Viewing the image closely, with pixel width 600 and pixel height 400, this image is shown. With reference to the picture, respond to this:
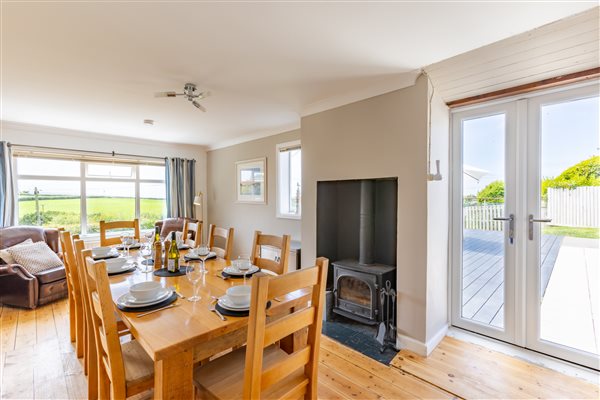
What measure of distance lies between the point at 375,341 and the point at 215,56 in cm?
271

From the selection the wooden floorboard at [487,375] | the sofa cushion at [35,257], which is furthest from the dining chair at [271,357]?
the sofa cushion at [35,257]

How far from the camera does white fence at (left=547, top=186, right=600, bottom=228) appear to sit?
2.00m

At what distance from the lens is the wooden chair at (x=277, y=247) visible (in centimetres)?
204

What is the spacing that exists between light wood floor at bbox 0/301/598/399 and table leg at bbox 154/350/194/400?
3.56ft

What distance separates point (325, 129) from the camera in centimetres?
289

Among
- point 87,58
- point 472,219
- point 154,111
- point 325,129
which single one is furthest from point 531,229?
point 154,111

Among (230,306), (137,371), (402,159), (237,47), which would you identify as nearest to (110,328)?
(137,371)

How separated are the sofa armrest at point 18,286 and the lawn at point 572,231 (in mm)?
5187

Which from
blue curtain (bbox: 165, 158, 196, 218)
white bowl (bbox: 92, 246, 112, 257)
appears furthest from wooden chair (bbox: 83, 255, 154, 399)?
blue curtain (bbox: 165, 158, 196, 218)

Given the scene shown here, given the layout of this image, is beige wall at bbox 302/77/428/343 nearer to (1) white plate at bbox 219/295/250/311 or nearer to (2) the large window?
(1) white plate at bbox 219/295/250/311

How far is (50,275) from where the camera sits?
3.26m

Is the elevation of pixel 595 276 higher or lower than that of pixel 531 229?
lower

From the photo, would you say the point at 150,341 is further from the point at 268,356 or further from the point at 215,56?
the point at 215,56

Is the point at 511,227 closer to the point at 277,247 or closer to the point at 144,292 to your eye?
the point at 277,247
